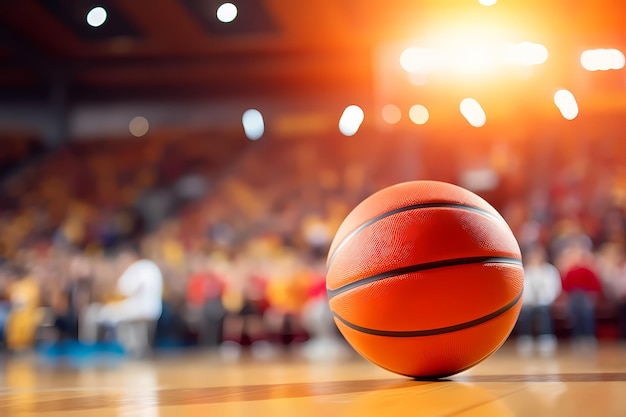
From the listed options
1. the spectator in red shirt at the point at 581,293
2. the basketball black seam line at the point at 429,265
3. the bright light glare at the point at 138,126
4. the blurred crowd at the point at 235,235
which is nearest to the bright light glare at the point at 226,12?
the blurred crowd at the point at 235,235

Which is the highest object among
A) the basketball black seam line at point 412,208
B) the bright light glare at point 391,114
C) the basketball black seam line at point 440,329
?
the bright light glare at point 391,114

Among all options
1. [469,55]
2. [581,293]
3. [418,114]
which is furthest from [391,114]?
[581,293]

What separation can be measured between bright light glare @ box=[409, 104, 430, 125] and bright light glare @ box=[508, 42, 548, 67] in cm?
149

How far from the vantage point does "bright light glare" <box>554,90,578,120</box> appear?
11.0 meters

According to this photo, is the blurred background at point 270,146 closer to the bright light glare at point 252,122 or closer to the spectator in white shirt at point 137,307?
the bright light glare at point 252,122

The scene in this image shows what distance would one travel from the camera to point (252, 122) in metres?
13.1

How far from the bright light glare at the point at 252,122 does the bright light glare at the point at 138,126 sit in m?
1.79

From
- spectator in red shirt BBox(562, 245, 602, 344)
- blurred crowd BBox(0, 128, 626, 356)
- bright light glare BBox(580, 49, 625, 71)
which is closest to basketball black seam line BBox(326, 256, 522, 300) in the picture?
blurred crowd BBox(0, 128, 626, 356)

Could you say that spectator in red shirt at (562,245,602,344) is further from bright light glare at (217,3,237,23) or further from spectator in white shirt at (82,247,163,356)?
bright light glare at (217,3,237,23)

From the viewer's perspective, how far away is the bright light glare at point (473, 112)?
11.3 metres

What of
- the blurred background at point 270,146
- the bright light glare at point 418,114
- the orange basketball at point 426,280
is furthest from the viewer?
the bright light glare at point 418,114

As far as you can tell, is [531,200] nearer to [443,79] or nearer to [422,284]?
[443,79]

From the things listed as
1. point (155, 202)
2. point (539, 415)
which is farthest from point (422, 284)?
point (155, 202)

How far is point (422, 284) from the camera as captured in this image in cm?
182
